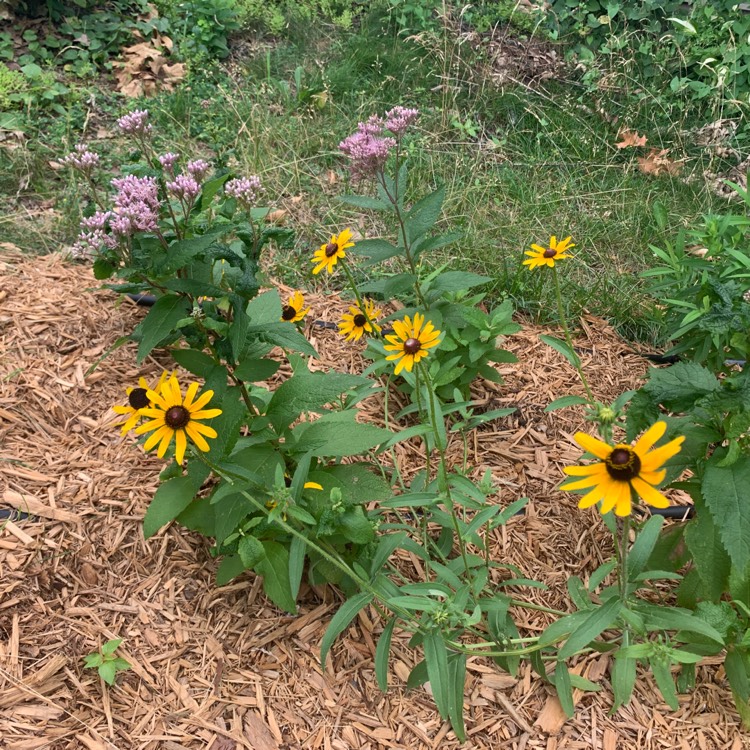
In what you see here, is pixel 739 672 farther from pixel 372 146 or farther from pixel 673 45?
pixel 673 45

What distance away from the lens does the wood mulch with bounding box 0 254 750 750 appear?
5.79 ft

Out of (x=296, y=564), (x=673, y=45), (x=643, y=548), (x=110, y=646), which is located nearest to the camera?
(x=643, y=548)

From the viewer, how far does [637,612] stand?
5.22 ft

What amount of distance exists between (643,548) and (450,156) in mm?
3263

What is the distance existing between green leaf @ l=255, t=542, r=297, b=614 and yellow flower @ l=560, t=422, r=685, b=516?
903 millimetres

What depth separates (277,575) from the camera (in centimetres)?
185

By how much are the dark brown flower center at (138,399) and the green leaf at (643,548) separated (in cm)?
120

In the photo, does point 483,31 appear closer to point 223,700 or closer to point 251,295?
point 251,295

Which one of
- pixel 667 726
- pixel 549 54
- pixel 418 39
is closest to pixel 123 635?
pixel 667 726

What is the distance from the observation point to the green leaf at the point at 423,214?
2254 millimetres

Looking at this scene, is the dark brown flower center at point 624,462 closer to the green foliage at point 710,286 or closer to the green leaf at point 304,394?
the green leaf at point 304,394

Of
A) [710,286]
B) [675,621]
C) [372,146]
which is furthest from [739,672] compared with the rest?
[372,146]

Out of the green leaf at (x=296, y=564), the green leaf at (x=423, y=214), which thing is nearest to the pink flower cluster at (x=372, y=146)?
the green leaf at (x=423, y=214)

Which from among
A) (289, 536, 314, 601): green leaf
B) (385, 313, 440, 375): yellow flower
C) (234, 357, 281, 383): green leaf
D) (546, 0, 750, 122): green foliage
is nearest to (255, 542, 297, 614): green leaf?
(289, 536, 314, 601): green leaf
